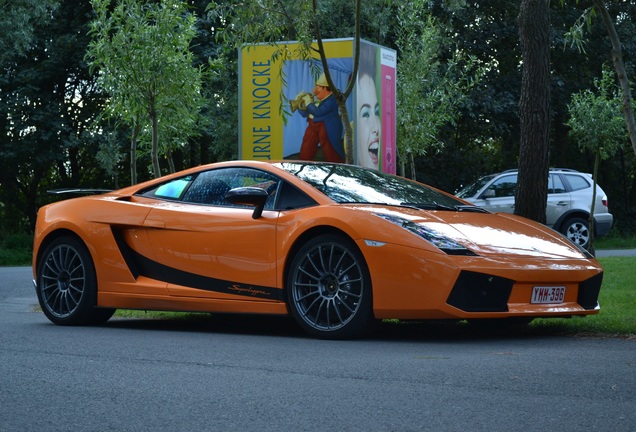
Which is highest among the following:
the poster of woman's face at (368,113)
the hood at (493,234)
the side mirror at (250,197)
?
the poster of woman's face at (368,113)

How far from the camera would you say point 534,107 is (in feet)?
44.8

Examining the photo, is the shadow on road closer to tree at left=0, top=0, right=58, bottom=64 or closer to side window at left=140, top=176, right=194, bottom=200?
side window at left=140, top=176, right=194, bottom=200

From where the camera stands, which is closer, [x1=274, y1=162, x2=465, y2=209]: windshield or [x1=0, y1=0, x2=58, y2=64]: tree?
[x1=274, y1=162, x2=465, y2=209]: windshield

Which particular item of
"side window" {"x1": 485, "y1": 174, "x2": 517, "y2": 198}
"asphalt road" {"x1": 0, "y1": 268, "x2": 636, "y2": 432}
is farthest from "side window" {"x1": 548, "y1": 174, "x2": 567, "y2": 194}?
"asphalt road" {"x1": 0, "y1": 268, "x2": 636, "y2": 432}

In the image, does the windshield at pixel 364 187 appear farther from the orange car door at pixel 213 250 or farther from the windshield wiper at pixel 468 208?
the orange car door at pixel 213 250

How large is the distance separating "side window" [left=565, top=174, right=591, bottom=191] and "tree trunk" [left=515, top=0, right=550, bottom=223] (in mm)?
13220

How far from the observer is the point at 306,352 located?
24.7 feet

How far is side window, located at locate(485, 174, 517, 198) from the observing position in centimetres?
2647

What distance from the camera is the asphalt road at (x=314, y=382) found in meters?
5.12

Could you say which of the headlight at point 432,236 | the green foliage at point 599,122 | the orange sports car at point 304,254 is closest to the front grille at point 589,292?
the orange sports car at point 304,254

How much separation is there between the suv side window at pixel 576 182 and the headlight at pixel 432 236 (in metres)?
19.5

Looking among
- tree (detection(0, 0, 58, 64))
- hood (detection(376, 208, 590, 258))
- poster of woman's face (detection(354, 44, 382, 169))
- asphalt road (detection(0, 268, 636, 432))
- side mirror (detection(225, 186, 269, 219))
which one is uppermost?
tree (detection(0, 0, 58, 64))

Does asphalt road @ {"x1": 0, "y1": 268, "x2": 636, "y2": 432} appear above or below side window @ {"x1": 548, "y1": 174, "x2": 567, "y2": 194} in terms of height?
below

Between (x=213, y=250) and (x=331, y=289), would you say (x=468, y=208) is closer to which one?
(x=331, y=289)
